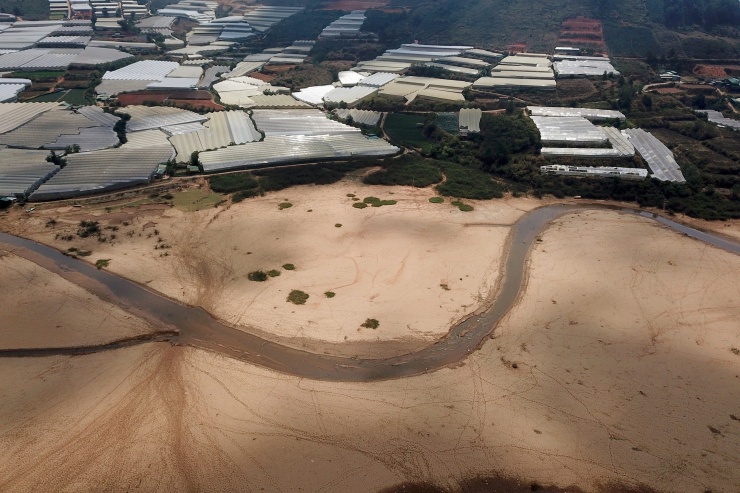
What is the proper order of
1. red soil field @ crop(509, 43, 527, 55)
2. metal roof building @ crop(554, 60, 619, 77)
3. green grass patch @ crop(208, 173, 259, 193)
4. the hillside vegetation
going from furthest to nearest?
red soil field @ crop(509, 43, 527, 55)
the hillside vegetation
metal roof building @ crop(554, 60, 619, 77)
green grass patch @ crop(208, 173, 259, 193)

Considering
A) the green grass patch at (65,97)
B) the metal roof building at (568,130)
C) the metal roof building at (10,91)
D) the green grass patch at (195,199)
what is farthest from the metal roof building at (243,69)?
the metal roof building at (568,130)

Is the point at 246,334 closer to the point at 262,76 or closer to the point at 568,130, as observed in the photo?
the point at 568,130

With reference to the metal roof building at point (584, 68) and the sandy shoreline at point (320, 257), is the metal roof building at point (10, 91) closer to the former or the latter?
the sandy shoreline at point (320, 257)

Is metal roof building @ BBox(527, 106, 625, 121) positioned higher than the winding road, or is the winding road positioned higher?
metal roof building @ BBox(527, 106, 625, 121)

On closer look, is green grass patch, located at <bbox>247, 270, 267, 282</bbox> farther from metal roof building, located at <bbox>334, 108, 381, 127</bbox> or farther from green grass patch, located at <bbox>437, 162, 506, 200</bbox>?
metal roof building, located at <bbox>334, 108, 381, 127</bbox>

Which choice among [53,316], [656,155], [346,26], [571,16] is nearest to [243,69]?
[346,26]

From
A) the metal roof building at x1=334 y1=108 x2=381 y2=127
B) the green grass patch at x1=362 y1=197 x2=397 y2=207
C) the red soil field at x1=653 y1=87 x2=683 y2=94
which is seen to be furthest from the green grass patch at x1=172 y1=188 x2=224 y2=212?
the red soil field at x1=653 y1=87 x2=683 y2=94
